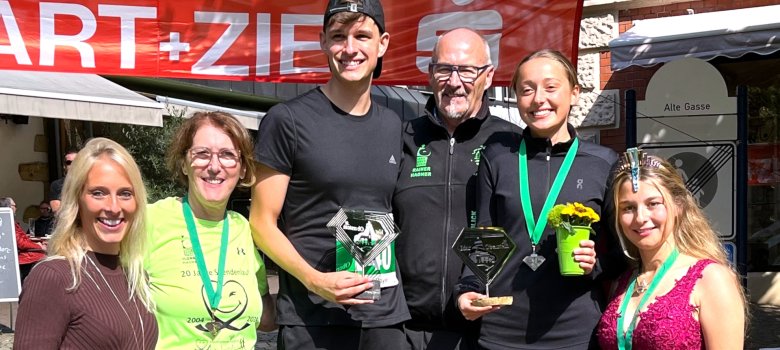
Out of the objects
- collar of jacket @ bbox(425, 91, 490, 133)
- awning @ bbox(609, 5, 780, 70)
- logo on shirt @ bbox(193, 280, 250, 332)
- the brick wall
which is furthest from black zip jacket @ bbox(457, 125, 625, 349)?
the brick wall

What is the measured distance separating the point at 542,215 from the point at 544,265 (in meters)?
0.20

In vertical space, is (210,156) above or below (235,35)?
below

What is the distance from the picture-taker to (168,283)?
3215 mm

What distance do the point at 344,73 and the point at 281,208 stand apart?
0.60m

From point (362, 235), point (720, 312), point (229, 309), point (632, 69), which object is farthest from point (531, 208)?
point (632, 69)

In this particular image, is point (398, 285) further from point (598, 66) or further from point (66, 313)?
point (598, 66)

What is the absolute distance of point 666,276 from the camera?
3273 mm

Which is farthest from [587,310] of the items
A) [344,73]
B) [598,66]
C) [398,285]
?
[598,66]

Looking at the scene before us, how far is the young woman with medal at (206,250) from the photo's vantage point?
3.20m

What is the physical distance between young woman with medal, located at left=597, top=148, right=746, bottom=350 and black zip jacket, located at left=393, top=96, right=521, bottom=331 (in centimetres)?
63

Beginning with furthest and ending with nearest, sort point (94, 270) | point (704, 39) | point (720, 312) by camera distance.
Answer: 1. point (704, 39)
2. point (720, 312)
3. point (94, 270)

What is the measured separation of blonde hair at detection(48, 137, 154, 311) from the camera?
291 cm

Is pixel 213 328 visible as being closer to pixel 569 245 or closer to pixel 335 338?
pixel 335 338

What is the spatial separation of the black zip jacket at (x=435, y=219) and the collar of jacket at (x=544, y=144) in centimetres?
13
